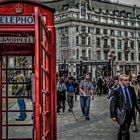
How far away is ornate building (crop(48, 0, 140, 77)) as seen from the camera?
8555cm

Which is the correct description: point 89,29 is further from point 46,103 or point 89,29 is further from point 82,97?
point 46,103

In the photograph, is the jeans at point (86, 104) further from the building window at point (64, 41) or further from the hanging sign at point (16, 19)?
the building window at point (64, 41)

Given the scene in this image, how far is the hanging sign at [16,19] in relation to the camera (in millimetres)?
5055

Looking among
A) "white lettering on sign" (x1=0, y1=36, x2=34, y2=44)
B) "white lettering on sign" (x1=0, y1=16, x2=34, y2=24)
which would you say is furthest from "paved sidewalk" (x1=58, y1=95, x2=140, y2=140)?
"white lettering on sign" (x1=0, y1=16, x2=34, y2=24)

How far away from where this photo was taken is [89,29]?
89938 mm

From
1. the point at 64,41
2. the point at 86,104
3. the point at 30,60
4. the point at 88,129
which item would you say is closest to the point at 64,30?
the point at 64,41

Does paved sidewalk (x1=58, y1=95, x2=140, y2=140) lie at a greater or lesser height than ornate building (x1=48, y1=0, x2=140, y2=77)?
lesser

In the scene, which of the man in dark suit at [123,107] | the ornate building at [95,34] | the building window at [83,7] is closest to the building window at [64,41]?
the ornate building at [95,34]

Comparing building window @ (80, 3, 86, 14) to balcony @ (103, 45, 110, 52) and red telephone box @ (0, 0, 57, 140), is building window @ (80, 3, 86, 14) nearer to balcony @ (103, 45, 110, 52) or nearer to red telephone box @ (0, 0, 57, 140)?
balcony @ (103, 45, 110, 52)

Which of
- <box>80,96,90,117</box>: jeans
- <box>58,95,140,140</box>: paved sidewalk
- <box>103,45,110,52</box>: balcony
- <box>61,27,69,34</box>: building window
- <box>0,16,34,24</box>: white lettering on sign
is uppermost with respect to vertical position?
<box>61,27,69,34</box>: building window

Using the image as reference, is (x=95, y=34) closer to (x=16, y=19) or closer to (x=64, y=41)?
(x=64, y=41)

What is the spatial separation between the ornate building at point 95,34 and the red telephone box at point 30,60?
67969 millimetres

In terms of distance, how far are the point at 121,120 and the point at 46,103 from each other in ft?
10.4

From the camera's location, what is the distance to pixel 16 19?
515cm
